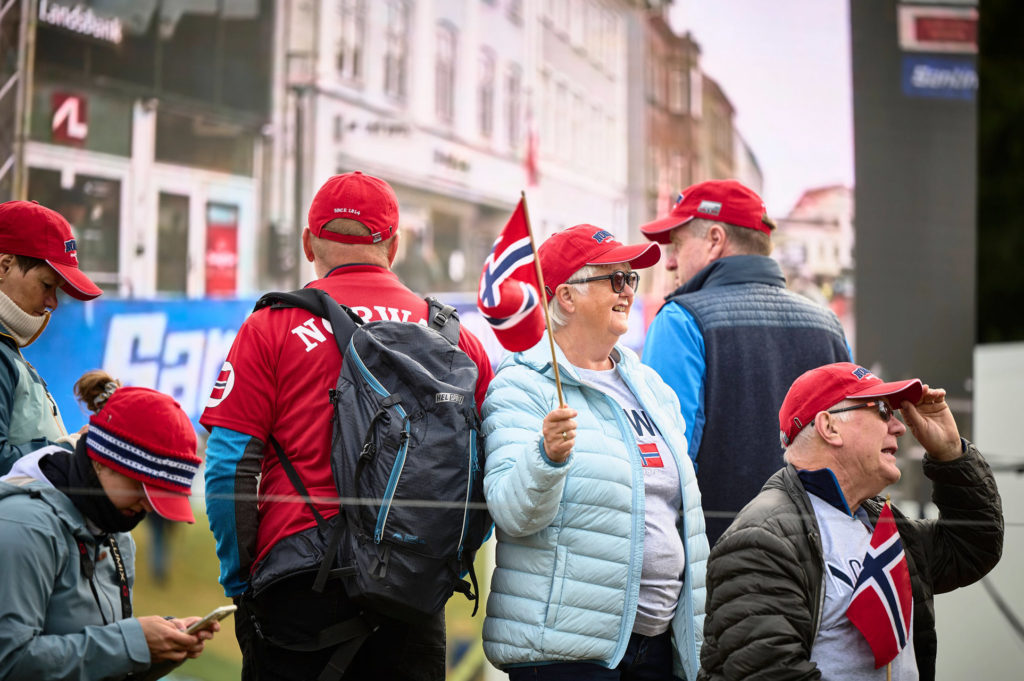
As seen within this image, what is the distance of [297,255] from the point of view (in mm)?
5004

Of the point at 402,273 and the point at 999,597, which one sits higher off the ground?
the point at 402,273

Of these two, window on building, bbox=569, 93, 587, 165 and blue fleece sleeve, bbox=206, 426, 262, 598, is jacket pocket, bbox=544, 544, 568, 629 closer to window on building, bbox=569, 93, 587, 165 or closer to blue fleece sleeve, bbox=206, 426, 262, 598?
blue fleece sleeve, bbox=206, 426, 262, 598

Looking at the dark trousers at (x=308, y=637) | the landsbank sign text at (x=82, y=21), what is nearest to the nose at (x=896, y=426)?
the dark trousers at (x=308, y=637)

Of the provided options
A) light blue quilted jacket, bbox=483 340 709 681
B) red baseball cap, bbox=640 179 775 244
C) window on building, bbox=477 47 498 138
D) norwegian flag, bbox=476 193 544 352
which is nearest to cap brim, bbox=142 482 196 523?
light blue quilted jacket, bbox=483 340 709 681

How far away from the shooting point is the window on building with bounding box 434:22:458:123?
18.2ft

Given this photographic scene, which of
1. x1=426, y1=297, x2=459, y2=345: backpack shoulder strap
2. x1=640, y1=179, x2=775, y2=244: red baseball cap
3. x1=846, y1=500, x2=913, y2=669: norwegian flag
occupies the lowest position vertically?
x1=846, y1=500, x2=913, y2=669: norwegian flag

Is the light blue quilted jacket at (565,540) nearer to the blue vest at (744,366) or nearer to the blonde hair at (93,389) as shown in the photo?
the blue vest at (744,366)

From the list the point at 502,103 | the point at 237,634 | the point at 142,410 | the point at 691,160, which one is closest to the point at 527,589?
the point at 237,634

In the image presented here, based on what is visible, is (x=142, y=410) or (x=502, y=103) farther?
(x=502, y=103)

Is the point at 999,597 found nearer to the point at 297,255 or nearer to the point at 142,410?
the point at 142,410

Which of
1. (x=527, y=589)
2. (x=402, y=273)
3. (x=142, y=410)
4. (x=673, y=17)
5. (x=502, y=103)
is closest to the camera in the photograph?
(x=142, y=410)

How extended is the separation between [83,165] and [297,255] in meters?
1.00

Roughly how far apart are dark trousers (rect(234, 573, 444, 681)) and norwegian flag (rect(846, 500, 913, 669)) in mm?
810

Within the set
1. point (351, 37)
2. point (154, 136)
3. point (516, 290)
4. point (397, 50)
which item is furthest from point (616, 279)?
point (397, 50)
